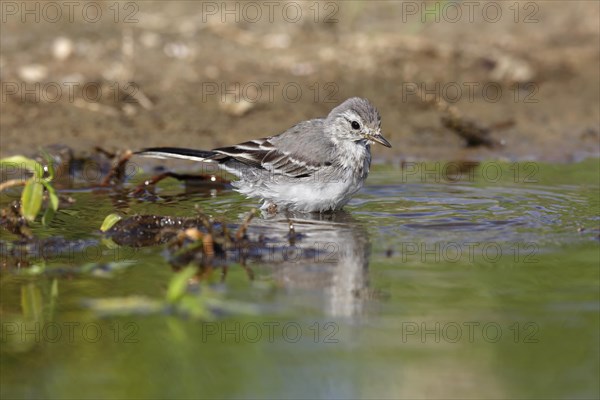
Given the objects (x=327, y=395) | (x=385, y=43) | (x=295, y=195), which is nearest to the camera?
(x=327, y=395)

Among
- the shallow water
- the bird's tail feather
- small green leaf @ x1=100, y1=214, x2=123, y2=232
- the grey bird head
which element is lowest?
the shallow water

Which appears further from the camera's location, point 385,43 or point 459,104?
point 385,43

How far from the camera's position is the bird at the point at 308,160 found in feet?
29.5

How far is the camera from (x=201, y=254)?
720cm

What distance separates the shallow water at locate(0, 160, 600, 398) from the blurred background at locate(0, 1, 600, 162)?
9.32 feet

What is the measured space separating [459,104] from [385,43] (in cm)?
151

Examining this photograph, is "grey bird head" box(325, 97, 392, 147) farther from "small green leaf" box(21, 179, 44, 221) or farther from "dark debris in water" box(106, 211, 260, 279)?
"small green leaf" box(21, 179, 44, 221)

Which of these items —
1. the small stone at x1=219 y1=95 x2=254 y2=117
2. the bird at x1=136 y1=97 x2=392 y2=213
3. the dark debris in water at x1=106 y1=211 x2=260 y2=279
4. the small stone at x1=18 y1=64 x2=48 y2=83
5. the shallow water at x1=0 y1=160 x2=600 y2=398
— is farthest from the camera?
the small stone at x1=18 y1=64 x2=48 y2=83

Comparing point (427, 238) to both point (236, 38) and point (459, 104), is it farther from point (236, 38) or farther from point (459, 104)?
point (236, 38)

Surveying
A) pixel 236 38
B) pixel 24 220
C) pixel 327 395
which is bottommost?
pixel 327 395

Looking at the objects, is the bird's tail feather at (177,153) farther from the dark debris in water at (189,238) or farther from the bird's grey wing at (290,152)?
the dark debris in water at (189,238)

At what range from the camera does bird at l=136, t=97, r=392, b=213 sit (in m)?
9.00

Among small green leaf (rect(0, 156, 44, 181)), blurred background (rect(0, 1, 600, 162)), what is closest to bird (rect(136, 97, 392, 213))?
blurred background (rect(0, 1, 600, 162))

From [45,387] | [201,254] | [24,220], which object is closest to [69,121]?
[24,220]
